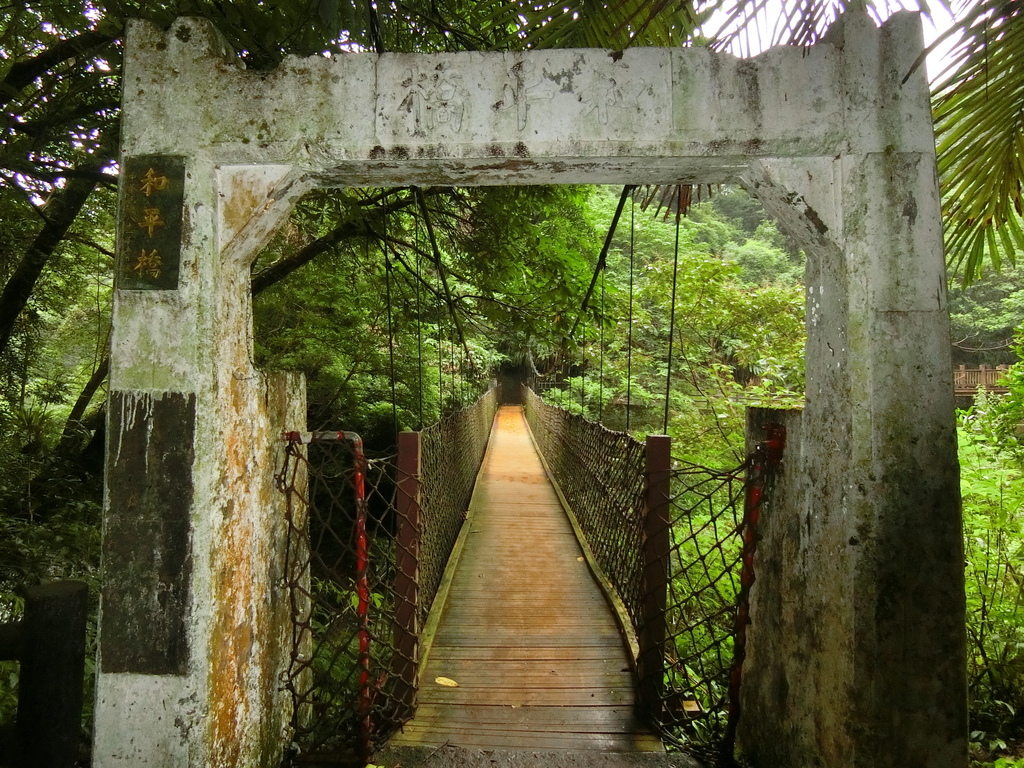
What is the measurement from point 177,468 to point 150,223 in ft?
2.06

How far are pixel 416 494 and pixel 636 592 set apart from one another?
1.17 m

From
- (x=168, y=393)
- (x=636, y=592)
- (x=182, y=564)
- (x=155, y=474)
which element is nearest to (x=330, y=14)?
(x=168, y=393)

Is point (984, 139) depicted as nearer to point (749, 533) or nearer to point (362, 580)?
point (749, 533)

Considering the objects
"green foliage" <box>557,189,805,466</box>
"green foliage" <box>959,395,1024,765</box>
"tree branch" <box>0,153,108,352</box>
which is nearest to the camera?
"green foliage" <box>959,395,1024,765</box>

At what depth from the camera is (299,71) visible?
133 centimetres

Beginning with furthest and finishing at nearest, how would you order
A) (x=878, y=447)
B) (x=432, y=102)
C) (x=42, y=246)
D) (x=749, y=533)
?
(x=42, y=246), (x=749, y=533), (x=432, y=102), (x=878, y=447)

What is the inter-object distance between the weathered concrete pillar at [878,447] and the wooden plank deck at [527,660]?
754 millimetres

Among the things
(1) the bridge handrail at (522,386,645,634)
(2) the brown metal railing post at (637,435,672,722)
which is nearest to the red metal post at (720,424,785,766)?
(2) the brown metal railing post at (637,435,672,722)

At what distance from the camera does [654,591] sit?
6.28ft

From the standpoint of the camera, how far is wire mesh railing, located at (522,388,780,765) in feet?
5.14

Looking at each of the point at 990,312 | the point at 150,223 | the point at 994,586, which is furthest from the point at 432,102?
the point at 990,312

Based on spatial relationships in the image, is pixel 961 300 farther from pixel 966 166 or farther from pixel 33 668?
pixel 33 668

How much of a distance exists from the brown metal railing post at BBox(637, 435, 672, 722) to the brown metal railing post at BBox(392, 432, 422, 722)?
848 millimetres

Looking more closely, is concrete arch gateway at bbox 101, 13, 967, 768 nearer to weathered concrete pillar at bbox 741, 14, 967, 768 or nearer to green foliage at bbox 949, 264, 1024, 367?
weathered concrete pillar at bbox 741, 14, 967, 768
